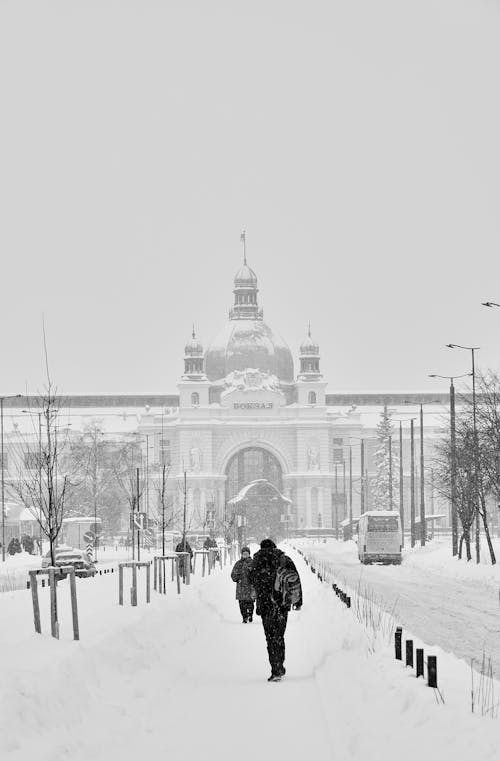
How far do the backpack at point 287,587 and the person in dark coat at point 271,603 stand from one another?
0.04m

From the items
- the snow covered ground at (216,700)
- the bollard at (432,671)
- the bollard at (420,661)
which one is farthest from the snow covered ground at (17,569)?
the bollard at (432,671)

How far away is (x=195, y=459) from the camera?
182 meters

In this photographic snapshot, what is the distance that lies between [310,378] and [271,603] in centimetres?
17202

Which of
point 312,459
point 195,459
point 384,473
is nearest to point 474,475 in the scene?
point 384,473

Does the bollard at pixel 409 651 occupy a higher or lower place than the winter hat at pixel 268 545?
lower

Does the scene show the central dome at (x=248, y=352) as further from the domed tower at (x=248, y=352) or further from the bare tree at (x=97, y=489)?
the bare tree at (x=97, y=489)

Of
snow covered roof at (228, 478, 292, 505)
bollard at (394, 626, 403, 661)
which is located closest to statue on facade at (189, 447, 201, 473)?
snow covered roof at (228, 478, 292, 505)

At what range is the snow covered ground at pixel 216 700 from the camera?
1396 centimetres

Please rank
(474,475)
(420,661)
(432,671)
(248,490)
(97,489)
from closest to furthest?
(432,671) → (420,661) → (474,475) → (97,489) → (248,490)

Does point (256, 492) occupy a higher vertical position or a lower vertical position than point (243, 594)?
higher

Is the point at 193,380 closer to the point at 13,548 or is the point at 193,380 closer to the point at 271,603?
the point at 13,548

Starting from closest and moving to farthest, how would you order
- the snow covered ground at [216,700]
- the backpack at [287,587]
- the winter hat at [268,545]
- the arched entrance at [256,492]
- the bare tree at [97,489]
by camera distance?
the snow covered ground at [216,700], the backpack at [287,587], the winter hat at [268,545], the bare tree at [97,489], the arched entrance at [256,492]

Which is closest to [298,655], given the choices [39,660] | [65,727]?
[39,660]

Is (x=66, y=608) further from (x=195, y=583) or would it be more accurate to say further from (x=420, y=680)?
(x=420, y=680)
